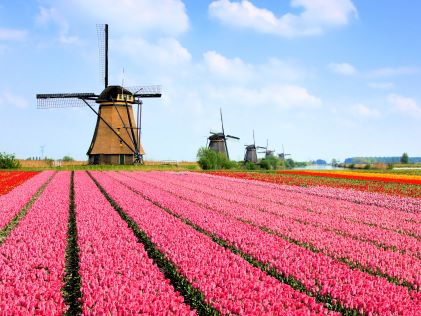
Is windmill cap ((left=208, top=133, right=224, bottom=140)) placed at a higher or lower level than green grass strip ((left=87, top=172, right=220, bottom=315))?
higher

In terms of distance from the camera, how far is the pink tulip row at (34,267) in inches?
246

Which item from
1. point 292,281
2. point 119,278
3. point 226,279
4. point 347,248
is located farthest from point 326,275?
point 119,278

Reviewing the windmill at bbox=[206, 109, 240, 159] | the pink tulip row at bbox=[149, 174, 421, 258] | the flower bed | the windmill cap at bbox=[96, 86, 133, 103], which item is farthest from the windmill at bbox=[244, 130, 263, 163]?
the pink tulip row at bbox=[149, 174, 421, 258]

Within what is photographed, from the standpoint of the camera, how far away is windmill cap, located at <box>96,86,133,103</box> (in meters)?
59.0

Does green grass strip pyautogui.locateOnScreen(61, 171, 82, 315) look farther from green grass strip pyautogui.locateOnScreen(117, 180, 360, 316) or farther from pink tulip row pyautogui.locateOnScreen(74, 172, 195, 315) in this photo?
green grass strip pyautogui.locateOnScreen(117, 180, 360, 316)

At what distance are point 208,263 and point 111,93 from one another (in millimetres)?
53485

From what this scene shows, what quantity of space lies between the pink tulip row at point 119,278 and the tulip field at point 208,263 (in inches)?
0.9

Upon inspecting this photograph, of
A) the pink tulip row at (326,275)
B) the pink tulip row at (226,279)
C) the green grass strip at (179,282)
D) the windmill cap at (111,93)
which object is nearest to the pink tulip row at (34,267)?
the green grass strip at (179,282)

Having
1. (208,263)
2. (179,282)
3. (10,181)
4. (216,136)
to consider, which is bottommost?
(179,282)

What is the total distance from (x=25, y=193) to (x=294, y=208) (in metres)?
13.2

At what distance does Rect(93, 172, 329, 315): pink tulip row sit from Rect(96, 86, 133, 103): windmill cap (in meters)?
49.2

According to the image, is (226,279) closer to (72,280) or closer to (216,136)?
(72,280)

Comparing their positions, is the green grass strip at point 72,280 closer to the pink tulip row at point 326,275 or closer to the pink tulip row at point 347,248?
the pink tulip row at point 326,275

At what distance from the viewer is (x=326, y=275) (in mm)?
8031
